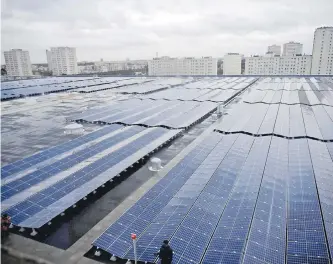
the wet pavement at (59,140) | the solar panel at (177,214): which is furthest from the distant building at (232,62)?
the solar panel at (177,214)

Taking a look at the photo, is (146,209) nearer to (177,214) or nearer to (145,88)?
(177,214)

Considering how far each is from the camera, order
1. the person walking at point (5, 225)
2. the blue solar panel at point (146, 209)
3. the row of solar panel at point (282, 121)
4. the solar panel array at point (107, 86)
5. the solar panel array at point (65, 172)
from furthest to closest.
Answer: the solar panel array at point (107, 86) → the row of solar panel at point (282, 121) → the solar panel array at point (65, 172) → the person walking at point (5, 225) → the blue solar panel at point (146, 209)

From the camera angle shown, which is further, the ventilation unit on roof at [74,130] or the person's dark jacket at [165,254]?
the ventilation unit on roof at [74,130]

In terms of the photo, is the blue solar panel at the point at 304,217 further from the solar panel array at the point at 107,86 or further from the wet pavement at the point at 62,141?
the solar panel array at the point at 107,86

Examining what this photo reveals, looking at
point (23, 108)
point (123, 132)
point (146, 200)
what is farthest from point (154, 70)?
point (146, 200)

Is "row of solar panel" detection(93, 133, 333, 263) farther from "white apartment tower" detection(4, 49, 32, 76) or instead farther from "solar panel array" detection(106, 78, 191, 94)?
"white apartment tower" detection(4, 49, 32, 76)

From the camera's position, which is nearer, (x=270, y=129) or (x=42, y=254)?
(x=42, y=254)

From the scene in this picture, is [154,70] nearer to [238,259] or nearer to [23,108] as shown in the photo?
[23,108]
